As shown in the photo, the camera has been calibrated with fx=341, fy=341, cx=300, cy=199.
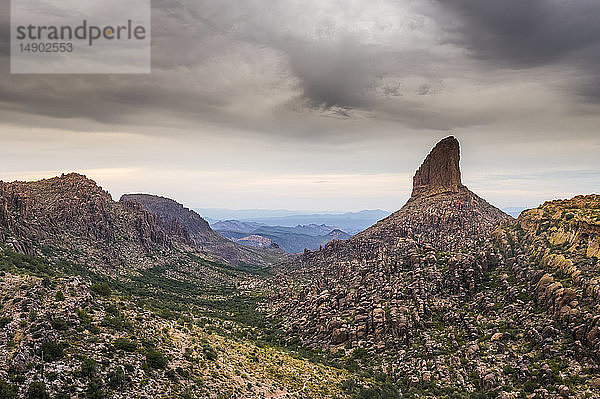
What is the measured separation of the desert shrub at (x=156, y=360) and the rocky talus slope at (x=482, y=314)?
27920mm

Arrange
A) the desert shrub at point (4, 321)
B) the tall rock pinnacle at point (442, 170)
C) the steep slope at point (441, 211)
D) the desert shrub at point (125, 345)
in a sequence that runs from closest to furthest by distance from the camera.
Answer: the desert shrub at point (4, 321)
the desert shrub at point (125, 345)
the steep slope at point (441, 211)
the tall rock pinnacle at point (442, 170)

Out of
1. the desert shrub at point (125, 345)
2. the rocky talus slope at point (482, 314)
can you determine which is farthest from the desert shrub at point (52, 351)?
the rocky talus slope at point (482, 314)

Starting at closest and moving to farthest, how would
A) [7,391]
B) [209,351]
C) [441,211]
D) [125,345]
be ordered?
[7,391]
[125,345]
[209,351]
[441,211]

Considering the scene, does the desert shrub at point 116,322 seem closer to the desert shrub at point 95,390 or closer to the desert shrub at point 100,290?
the desert shrub at point 100,290

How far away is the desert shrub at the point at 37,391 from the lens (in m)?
20.6

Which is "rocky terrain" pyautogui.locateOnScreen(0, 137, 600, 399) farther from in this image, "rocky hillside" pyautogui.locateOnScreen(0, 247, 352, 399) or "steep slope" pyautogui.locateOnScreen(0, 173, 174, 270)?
"steep slope" pyautogui.locateOnScreen(0, 173, 174, 270)

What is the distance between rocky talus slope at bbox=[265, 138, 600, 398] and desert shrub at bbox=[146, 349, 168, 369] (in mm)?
27920

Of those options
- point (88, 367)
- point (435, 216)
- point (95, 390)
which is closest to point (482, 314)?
point (95, 390)

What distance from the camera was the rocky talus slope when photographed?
37.2 metres

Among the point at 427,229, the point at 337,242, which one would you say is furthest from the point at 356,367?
the point at 337,242

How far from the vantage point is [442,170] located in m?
143

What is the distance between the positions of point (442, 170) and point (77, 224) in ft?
468

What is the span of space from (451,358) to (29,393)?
144 ft

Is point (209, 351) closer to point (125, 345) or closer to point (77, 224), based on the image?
point (125, 345)
